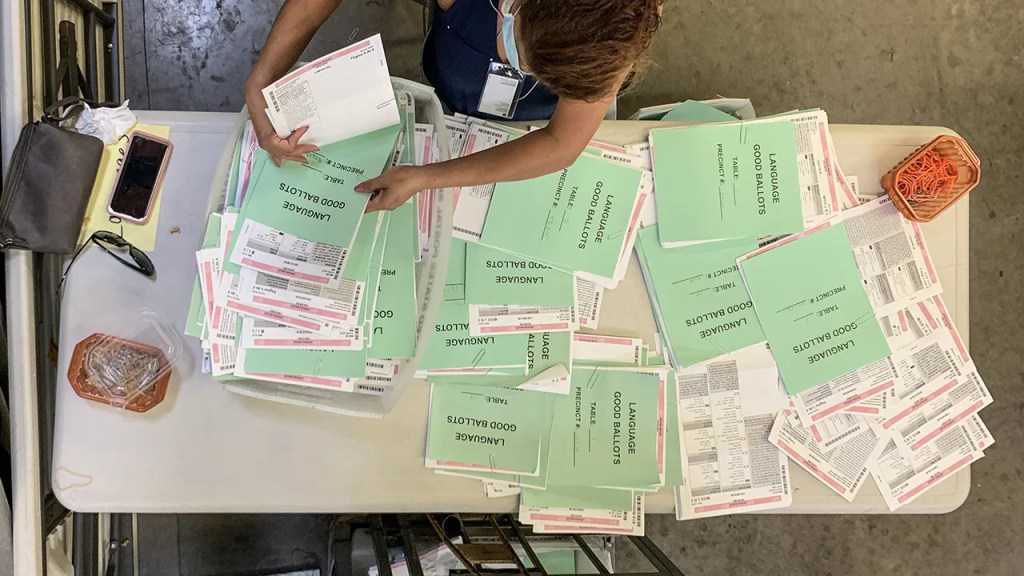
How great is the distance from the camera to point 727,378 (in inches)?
40.8

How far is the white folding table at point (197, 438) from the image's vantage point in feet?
3.12

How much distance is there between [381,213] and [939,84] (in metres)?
1.56

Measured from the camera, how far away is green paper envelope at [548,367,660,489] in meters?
1.01

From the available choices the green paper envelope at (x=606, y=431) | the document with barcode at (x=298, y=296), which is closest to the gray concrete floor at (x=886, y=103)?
the green paper envelope at (x=606, y=431)

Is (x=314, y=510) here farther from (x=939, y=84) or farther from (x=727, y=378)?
(x=939, y=84)

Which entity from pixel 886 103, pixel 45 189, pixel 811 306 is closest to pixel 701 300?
pixel 811 306

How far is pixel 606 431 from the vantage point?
1019mm

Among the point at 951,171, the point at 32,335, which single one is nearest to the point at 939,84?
the point at 951,171

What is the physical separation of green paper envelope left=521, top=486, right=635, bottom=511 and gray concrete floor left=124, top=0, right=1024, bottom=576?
732mm

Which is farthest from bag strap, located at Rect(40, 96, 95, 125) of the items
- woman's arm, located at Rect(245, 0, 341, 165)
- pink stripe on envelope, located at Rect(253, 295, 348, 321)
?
pink stripe on envelope, located at Rect(253, 295, 348, 321)

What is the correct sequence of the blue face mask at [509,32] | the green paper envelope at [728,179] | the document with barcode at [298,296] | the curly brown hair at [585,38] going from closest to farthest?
the curly brown hair at [585,38], the blue face mask at [509,32], the document with barcode at [298,296], the green paper envelope at [728,179]

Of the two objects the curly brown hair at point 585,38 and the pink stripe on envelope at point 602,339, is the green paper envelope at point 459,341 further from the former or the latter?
the curly brown hair at point 585,38

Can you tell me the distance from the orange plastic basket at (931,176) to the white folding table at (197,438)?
2.51 ft

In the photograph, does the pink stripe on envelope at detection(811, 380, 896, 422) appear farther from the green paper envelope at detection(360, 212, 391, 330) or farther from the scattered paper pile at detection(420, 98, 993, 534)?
the green paper envelope at detection(360, 212, 391, 330)
